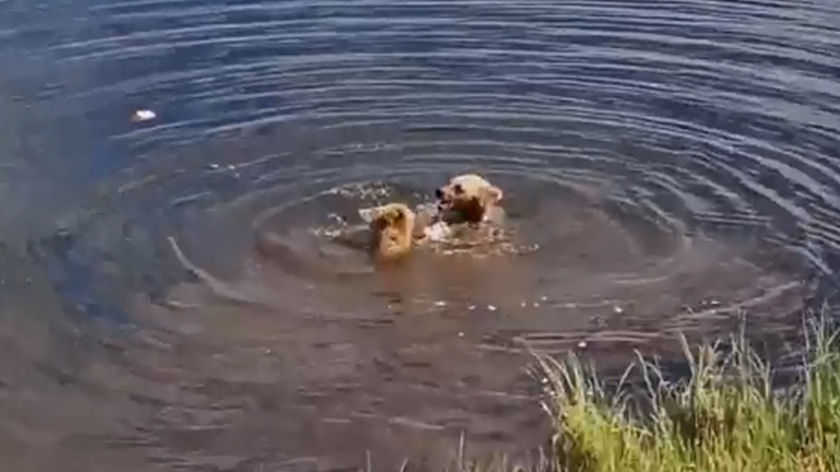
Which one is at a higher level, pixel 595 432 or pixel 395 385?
pixel 595 432

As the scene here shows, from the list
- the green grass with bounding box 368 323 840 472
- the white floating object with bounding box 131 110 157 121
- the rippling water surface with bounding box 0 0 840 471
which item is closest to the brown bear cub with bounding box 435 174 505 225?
the rippling water surface with bounding box 0 0 840 471

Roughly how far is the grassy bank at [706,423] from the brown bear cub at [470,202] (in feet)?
5.78

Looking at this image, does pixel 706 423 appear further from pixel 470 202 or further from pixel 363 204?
pixel 363 204

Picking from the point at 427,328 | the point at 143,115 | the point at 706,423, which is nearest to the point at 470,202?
the point at 427,328

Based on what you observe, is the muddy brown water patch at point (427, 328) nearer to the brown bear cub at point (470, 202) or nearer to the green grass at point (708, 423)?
the brown bear cub at point (470, 202)

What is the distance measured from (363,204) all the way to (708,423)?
Result: 359 cm

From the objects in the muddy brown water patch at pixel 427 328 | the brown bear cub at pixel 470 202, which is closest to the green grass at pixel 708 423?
the muddy brown water patch at pixel 427 328

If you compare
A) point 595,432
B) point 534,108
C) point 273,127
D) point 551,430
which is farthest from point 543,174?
point 595,432

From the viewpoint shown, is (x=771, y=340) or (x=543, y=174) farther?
(x=543, y=174)

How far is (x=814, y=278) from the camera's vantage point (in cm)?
876

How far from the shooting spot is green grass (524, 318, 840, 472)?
20.1ft

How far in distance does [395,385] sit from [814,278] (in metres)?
2.37

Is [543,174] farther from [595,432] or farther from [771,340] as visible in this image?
[595,432]

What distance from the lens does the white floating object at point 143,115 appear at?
35.8 feet
